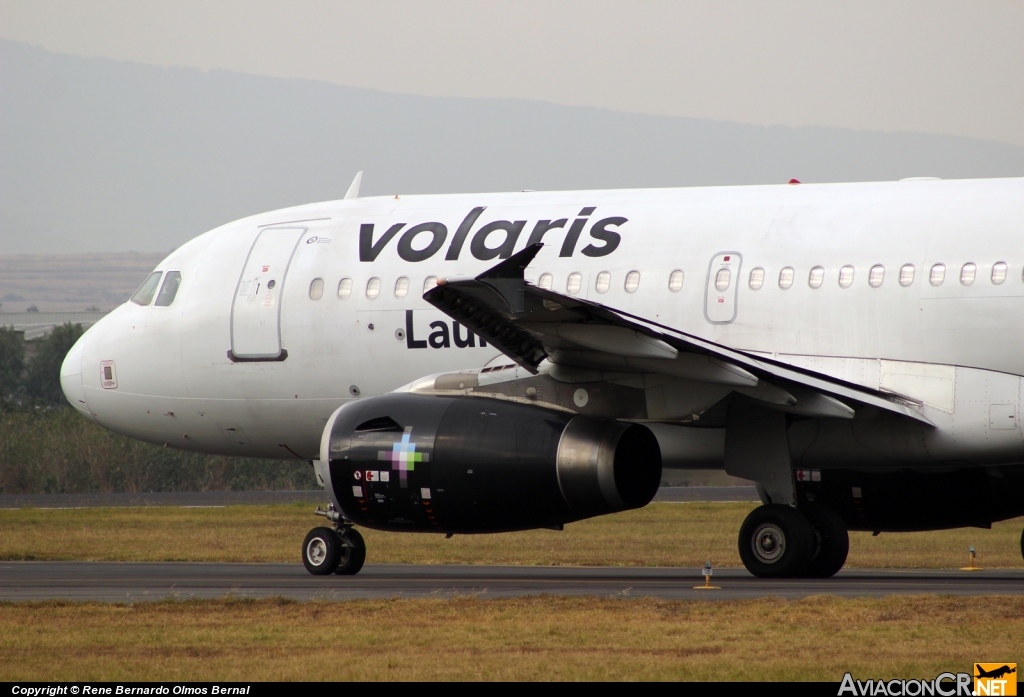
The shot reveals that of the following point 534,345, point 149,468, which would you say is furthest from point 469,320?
point 149,468

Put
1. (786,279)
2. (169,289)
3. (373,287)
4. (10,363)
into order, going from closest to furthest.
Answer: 1. (786,279)
2. (373,287)
3. (169,289)
4. (10,363)

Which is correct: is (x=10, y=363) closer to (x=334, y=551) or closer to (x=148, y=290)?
(x=148, y=290)

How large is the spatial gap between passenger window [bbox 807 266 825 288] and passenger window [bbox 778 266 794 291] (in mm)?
200

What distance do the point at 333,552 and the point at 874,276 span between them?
7208mm

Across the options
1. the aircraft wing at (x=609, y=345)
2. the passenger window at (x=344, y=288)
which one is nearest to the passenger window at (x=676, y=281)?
the aircraft wing at (x=609, y=345)

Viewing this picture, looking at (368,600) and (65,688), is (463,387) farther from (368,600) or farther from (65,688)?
(65,688)

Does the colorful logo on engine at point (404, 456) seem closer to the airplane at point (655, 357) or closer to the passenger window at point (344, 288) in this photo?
the airplane at point (655, 357)

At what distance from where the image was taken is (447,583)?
55.4 ft

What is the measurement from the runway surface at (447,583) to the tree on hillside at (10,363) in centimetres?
8121

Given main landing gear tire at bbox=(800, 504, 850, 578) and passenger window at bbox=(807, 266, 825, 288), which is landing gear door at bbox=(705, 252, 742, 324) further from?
main landing gear tire at bbox=(800, 504, 850, 578)

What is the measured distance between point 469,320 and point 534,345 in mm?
1108

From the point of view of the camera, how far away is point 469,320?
14320 mm

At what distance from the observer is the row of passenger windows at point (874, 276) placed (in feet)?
50.6

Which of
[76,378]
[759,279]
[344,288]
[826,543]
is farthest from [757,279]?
[76,378]
